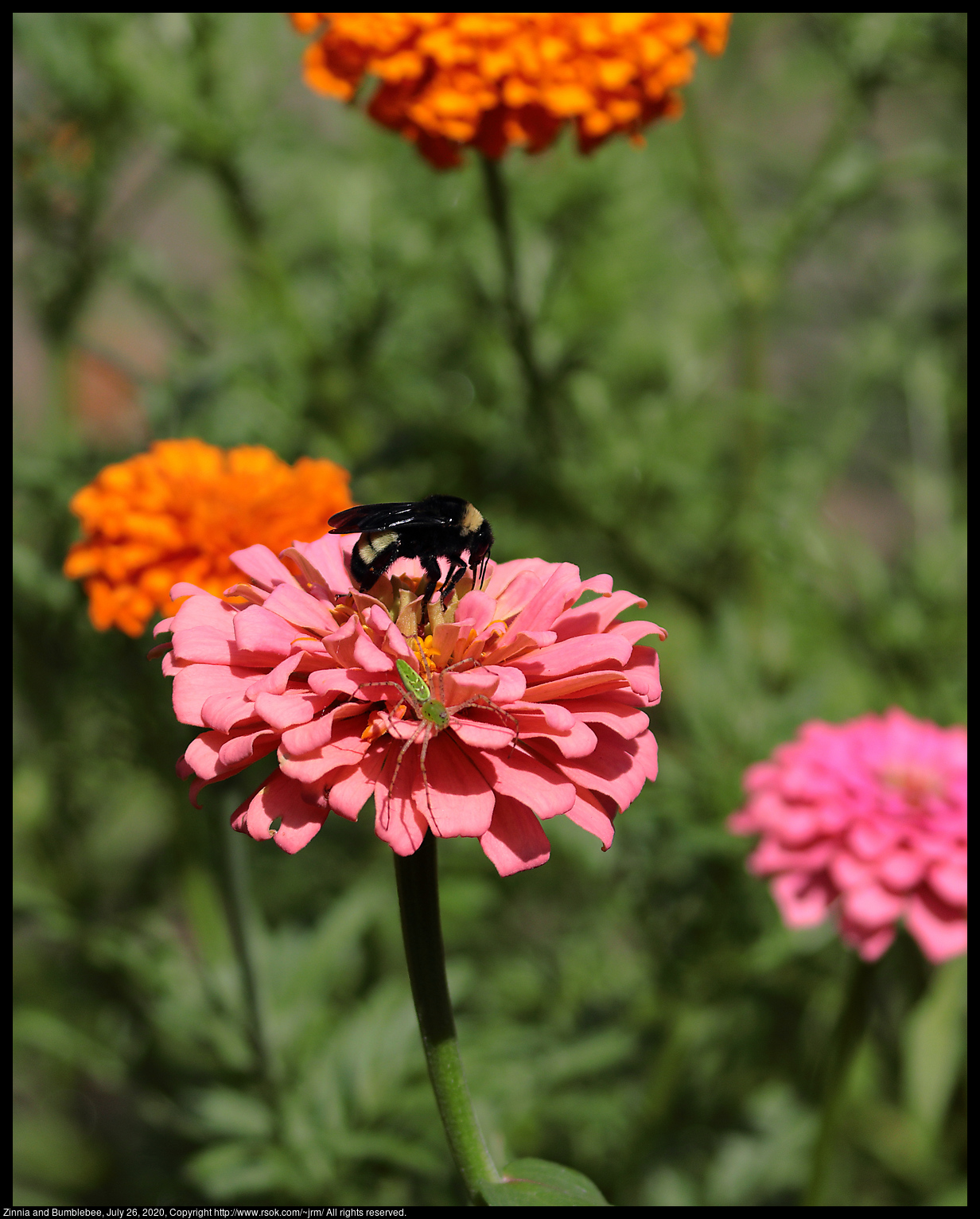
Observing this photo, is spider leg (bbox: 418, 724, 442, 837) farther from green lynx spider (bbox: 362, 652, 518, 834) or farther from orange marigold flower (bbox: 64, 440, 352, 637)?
orange marigold flower (bbox: 64, 440, 352, 637)

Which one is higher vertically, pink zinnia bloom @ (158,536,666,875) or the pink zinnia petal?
pink zinnia bloom @ (158,536,666,875)

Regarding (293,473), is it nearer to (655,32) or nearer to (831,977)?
(655,32)

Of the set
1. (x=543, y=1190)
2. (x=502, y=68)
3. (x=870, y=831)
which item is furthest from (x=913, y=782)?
(x=502, y=68)

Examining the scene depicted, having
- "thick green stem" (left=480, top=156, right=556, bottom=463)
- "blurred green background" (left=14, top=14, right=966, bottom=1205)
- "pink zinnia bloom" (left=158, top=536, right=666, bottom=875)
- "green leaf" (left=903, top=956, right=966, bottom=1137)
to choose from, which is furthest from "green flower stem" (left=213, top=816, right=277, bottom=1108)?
"green leaf" (left=903, top=956, right=966, bottom=1137)

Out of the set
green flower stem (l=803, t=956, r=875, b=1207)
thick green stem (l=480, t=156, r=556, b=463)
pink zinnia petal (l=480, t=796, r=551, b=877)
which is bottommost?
green flower stem (l=803, t=956, r=875, b=1207)

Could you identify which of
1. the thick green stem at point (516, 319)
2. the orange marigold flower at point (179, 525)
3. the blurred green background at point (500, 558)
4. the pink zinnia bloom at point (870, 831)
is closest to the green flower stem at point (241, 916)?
the blurred green background at point (500, 558)

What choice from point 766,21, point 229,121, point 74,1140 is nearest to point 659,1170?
point 74,1140

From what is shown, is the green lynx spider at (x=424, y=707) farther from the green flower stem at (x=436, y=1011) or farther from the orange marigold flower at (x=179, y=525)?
the orange marigold flower at (x=179, y=525)

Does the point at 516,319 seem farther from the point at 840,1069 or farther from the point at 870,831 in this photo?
the point at 840,1069
